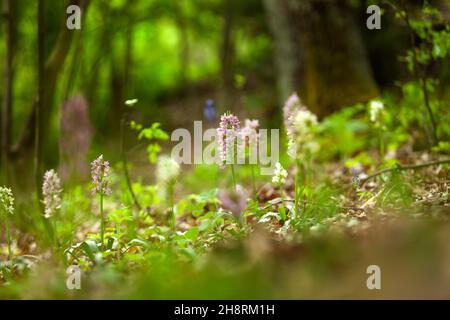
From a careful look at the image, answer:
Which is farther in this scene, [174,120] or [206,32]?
[174,120]

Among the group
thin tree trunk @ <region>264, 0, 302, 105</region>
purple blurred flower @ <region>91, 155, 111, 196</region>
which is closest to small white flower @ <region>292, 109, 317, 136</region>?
purple blurred flower @ <region>91, 155, 111, 196</region>

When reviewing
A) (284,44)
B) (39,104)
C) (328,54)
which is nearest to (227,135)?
(39,104)

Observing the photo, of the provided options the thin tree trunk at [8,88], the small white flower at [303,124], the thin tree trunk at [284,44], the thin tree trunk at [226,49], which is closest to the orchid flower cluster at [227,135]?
the small white flower at [303,124]

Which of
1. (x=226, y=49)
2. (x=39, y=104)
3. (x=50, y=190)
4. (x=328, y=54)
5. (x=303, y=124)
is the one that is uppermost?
(x=226, y=49)

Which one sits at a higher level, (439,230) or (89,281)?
(439,230)

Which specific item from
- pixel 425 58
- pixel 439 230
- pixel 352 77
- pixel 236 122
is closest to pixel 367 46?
pixel 352 77

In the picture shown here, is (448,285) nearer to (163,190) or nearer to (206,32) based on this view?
(163,190)

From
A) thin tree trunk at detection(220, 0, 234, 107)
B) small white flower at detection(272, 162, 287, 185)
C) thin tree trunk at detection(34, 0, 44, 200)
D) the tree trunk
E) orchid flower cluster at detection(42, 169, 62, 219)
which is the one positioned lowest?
orchid flower cluster at detection(42, 169, 62, 219)

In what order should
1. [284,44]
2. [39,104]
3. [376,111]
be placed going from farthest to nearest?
[284,44]
[376,111]
[39,104]

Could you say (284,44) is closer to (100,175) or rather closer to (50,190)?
(100,175)

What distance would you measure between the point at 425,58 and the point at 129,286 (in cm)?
339

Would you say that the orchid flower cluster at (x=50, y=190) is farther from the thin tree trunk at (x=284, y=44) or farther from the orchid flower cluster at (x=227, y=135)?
the thin tree trunk at (x=284, y=44)

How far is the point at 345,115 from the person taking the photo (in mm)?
6160

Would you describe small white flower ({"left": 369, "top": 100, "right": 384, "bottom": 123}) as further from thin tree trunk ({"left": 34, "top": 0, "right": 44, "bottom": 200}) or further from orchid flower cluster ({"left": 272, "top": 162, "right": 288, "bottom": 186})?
thin tree trunk ({"left": 34, "top": 0, "right": 44, "bottom": 200})
